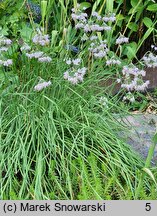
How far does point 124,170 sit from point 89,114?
0.45m

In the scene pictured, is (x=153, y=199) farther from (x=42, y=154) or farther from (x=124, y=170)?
(x=42, y=154)

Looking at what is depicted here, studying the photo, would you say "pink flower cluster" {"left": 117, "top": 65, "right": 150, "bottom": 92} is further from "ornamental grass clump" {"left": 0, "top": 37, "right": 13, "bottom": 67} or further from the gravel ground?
"ornamental grass clump" {"left": 0, "top": 37, "right": 13, "bottom": 67}

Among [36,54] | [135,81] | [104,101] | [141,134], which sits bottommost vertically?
[141,134]

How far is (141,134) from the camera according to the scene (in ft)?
12.0

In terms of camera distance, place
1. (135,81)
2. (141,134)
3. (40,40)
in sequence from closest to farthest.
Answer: (135,81) < (40,40) < (141,134)

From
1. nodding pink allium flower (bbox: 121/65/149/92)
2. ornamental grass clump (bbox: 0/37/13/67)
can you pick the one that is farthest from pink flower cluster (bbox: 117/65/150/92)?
ornamental grass clump (bbox: 0/37/13/67)

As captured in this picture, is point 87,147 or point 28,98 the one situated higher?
point 28,98

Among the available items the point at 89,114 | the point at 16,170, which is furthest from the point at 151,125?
the point at 16,170

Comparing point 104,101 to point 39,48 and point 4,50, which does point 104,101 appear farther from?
point 4,50

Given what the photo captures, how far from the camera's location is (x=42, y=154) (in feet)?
9.82

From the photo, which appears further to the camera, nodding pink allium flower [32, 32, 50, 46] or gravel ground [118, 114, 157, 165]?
gravel ground [118, 114, 157, 165]

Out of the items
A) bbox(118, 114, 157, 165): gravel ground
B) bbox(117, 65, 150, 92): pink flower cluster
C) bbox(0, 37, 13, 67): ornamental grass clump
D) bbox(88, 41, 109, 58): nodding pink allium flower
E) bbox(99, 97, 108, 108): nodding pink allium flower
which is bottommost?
bbox(118, 114, 157, 165): gravel ground

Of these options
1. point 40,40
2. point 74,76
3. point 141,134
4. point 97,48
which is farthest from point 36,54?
point 141,134

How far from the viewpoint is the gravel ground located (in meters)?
3.42
